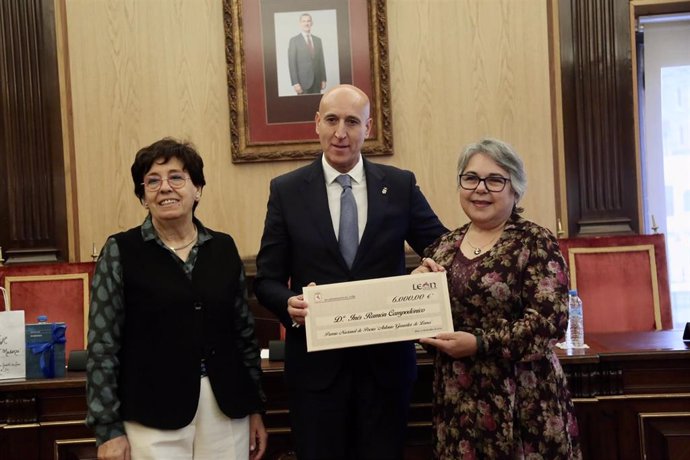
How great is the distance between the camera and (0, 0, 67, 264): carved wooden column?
4.46 meters

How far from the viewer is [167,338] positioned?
2.12 metres

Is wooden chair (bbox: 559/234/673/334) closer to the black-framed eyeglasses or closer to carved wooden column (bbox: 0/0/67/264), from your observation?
the black-framed eyeglasses

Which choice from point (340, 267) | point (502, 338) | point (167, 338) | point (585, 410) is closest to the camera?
point (502, 338)

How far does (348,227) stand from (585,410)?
1.17 metres

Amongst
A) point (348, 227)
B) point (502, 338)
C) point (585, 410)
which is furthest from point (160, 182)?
point (585, 410)

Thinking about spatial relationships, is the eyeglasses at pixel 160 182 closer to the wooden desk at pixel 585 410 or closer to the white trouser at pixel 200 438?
the white trouser at pixel 200 438

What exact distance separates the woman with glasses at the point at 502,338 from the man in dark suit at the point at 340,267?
0.54 ft

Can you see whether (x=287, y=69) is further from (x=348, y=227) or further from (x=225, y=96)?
(x=348, y=227)

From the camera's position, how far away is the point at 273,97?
176 inches

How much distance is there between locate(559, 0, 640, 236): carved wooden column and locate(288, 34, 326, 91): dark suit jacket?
4.95 ft

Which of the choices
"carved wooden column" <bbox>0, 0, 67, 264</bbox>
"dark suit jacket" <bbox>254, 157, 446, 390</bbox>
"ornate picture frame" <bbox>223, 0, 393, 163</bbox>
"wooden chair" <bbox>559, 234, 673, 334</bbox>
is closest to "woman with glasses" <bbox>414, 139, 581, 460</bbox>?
"dark suit jacket" <bbox>254, 157, 446, 390</bbox>

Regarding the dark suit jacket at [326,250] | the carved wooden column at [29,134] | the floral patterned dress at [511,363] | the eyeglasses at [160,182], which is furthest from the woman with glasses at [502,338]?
the carved wooden column at [29,134]

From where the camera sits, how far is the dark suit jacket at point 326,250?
7.28ft

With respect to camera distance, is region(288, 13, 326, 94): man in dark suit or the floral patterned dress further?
region(288, 13, 326, 94): man in dark suit
